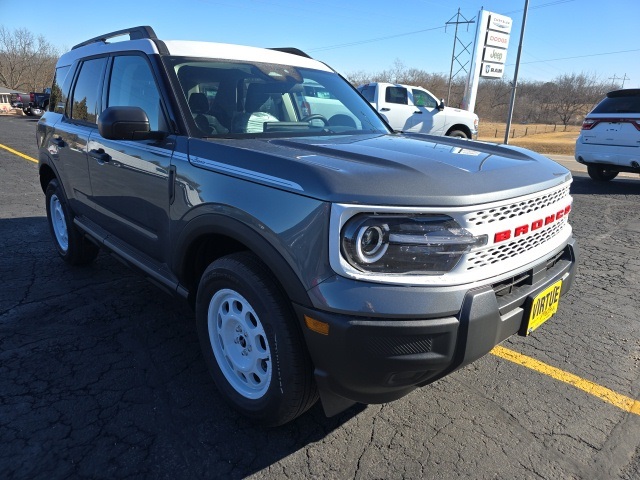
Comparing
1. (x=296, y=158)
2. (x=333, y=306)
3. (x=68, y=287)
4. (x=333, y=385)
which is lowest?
(x=68, y=287)

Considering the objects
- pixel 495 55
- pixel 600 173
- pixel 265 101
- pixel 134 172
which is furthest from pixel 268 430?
pixel 495 55

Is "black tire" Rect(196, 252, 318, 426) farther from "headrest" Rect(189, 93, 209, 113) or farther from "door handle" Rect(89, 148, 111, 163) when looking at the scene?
"door handle" Rect(89, 148, 111, 163)

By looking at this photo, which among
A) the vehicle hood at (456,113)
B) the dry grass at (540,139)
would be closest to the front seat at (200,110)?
the vehicle hood at (456,113)

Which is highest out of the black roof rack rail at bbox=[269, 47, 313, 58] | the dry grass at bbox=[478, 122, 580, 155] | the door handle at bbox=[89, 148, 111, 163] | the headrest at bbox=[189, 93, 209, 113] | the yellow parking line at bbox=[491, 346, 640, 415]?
the black roof rack rail at bbox=[269, 47, 313, 58]

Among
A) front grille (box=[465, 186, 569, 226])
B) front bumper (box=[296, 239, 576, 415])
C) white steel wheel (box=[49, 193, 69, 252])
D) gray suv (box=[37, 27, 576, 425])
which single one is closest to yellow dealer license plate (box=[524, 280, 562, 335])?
gray suv (box=[37, 27, 576, 425])

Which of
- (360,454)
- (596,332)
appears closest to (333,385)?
(360,454)

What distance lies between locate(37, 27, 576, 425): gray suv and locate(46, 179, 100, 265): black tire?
1.05 metres

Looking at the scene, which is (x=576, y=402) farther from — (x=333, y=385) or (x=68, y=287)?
(x=68, y=287)

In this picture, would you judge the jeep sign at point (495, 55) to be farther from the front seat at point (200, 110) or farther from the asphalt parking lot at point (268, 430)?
the front seat at point (200, 110)

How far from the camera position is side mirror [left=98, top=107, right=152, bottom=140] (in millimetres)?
2480

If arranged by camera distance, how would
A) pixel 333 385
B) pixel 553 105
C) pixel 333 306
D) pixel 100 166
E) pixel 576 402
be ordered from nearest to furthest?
pixel 333 306
pixel 333 385
pixel 576 402
pixel 100 166
pixel 553 105

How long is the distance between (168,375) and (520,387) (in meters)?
2.08

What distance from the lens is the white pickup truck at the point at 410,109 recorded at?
43.5 ft

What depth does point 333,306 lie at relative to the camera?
69.1 inches
